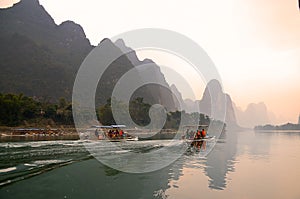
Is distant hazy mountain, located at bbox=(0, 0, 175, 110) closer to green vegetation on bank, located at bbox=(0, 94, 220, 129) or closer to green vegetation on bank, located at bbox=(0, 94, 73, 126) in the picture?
green vegetation on bank, located at bbox=(0, 94, 220, 129)

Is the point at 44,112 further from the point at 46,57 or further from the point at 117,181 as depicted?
the point at 46,57

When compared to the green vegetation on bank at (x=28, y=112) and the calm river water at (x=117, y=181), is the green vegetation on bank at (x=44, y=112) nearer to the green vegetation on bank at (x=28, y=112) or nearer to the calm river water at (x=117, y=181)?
the green vegetation on bank at (x=28, y=112)

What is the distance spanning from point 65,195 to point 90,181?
2559 mm

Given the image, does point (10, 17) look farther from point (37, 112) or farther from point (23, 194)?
point (23, 194)

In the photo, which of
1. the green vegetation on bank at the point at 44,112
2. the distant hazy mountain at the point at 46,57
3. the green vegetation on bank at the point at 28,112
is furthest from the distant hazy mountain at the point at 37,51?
the green vegetation on bank at the point at 28,112

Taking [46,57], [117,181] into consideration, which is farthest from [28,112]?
[46,57]

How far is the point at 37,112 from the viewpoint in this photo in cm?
5381

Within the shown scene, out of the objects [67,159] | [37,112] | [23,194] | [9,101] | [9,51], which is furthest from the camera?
[9,51]

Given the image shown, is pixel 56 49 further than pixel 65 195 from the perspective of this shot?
Yes

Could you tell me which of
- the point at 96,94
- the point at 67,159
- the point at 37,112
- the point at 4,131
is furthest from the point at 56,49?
the point at 67,159

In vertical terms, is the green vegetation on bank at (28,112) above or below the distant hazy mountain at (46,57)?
below

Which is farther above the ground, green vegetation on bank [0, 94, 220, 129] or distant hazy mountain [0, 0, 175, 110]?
distant hazy mountain [0, 0, 175, 110]

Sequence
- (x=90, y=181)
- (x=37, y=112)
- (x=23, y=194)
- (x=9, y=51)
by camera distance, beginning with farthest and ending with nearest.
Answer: (x=9, y=51) < (x=37, y=112) < (x=90, y=181) < (x=23, y=194)

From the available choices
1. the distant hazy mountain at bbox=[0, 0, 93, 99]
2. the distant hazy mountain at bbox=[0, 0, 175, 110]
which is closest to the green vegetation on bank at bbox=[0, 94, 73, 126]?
the distant hazy mountain at bbox=[0, 0, 175, 110]
